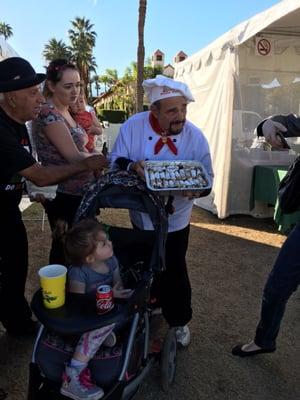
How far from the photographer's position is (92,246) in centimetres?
196

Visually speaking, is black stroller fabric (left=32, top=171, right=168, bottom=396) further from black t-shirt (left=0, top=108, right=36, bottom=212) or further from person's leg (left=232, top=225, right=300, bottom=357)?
person's leg (left=232, top=225, right=300, bottom=357)

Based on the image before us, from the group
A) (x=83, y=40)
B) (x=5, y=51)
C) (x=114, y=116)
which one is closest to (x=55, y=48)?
(x=83, y=40)

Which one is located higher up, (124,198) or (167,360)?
(124,198)

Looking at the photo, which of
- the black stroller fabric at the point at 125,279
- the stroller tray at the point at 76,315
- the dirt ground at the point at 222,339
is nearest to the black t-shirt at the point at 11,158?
the black stroller fabric at the point at 125,279

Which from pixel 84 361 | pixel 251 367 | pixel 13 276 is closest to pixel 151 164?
pixel 84 361

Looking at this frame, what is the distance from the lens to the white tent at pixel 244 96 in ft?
18.9

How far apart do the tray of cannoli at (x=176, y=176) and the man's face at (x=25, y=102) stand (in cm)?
77

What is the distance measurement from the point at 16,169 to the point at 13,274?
90 cm

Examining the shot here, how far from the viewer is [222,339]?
2.98 metres

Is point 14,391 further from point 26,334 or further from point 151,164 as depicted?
point 151,164

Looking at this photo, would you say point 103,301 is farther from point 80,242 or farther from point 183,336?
point 183,336

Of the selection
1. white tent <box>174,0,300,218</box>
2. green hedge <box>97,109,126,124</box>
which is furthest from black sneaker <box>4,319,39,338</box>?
green hedge <box>97,109,126,124</box>

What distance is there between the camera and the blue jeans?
231cm

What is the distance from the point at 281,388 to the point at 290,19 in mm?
4640
